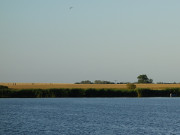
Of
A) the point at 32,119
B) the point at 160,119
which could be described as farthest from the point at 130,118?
the point at 32,119

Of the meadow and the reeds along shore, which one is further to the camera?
the meadow

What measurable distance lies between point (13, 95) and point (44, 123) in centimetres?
5842

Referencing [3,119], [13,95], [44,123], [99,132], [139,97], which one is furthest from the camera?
[139,97]

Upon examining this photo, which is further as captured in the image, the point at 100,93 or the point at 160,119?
the point at 100,93

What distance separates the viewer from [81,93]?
114 metres

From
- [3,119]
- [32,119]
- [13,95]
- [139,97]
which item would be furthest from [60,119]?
[139,97]

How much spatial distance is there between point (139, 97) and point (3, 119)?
65769 mm

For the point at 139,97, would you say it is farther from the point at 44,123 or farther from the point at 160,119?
the point at 44,123

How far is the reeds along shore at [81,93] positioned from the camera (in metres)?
111

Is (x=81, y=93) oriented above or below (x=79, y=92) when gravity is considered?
below

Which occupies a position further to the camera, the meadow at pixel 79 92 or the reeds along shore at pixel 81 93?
the meadow at pixel 79 92

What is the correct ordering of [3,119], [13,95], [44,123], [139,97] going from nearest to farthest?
[44,123] → [3,119] → [13,95] → [139,97]

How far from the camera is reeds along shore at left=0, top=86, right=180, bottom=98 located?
111 metres

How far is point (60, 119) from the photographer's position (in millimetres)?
58531
